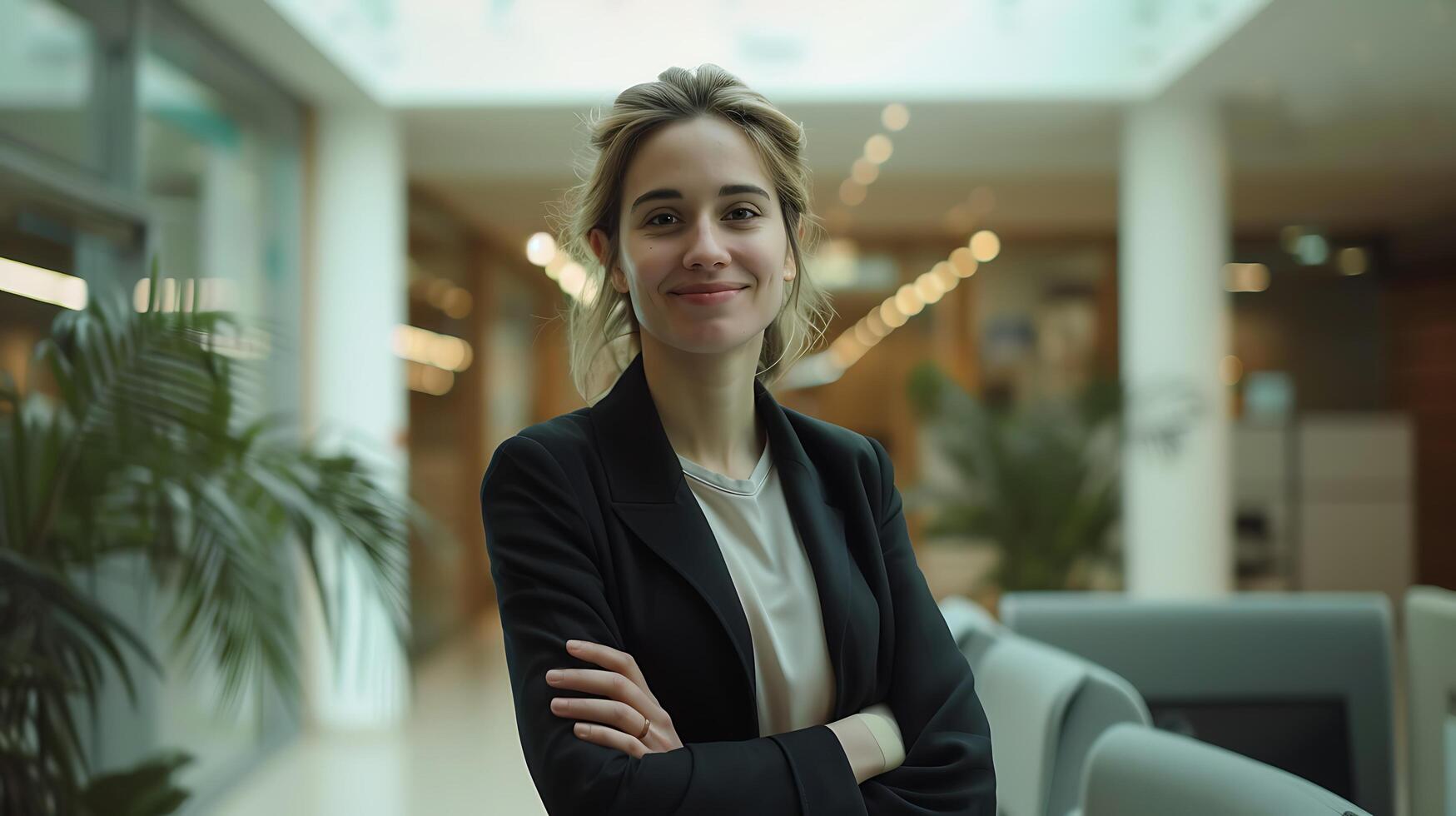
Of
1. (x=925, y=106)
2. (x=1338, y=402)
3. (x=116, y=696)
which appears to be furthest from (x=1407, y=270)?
(x=116, y=696)

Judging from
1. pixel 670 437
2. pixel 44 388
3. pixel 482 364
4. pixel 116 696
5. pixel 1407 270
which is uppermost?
pixel 1407 270

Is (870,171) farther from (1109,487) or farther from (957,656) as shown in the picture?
(957,656)

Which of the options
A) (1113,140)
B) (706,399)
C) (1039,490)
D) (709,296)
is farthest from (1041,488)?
(709,296)

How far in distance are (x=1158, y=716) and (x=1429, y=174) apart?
7.34 metres

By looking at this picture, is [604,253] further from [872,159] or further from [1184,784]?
[872,159]

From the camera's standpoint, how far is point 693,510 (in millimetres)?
1280

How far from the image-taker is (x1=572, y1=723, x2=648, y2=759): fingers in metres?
1.16

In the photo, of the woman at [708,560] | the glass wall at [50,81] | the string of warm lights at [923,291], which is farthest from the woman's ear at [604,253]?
the string of warm lights at [923,291]

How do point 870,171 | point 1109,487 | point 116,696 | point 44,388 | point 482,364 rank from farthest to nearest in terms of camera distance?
point 482,364, point 870,171, point 1109,487, point 116,696, point 44,388

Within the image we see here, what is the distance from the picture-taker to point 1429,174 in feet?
27.4

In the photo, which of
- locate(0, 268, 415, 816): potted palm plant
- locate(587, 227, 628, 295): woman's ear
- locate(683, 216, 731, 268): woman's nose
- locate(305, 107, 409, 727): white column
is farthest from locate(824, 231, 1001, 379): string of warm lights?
locate(683, 216, 731, 268): woman's nose

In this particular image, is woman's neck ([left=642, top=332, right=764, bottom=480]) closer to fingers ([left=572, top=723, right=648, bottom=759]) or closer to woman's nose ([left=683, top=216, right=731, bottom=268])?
woman's nose ([left=683, top=216, right=731, bottom=268])

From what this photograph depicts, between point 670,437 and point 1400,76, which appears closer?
point 670,437

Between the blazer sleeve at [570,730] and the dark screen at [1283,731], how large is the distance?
1.64m
